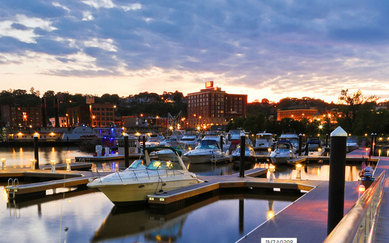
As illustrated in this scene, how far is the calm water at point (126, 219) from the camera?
1168 cm

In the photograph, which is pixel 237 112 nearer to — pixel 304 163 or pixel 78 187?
pixel 304 163

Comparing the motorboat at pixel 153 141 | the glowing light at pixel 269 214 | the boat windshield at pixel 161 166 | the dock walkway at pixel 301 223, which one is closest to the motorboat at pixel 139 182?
the boat windshield at pixel 161 166

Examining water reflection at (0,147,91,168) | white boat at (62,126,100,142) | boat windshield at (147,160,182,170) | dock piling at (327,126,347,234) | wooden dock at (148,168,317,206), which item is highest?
dock piling at (327,126,347,234)

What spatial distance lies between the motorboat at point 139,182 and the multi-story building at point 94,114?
133020 millimetres

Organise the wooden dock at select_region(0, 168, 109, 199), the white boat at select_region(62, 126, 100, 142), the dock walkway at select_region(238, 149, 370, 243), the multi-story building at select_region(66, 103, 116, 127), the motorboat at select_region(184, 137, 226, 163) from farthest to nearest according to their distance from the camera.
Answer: the multi-story building at select_region(66, 103, 116, 127) → the white boat at select_region(62, 126, 100, 142) → the motorboat at select_region(184, 137, 226, 163) → the wooden dock at select_region(0, 168, 109, 199) → the dock walkway at select_region(238, 149, 370, 243)

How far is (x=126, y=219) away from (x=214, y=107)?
551 ft

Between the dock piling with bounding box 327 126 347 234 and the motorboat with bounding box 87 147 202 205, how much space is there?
9120 mm

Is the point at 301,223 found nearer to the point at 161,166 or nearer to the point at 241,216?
the point at 241,216

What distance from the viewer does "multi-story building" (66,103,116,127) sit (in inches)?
5689

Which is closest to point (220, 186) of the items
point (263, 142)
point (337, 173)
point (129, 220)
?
point (129, 220)

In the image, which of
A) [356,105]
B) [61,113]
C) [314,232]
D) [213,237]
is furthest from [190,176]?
[61,113]

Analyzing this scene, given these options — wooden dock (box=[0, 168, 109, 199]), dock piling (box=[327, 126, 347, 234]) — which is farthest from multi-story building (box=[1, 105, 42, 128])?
dock piling (box=[327, 126, 347, 234])

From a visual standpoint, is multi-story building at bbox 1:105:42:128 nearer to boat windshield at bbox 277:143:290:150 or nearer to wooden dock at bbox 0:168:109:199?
wooden dock at bbox 0:168:109:199

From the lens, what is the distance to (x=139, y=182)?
1448 cm
